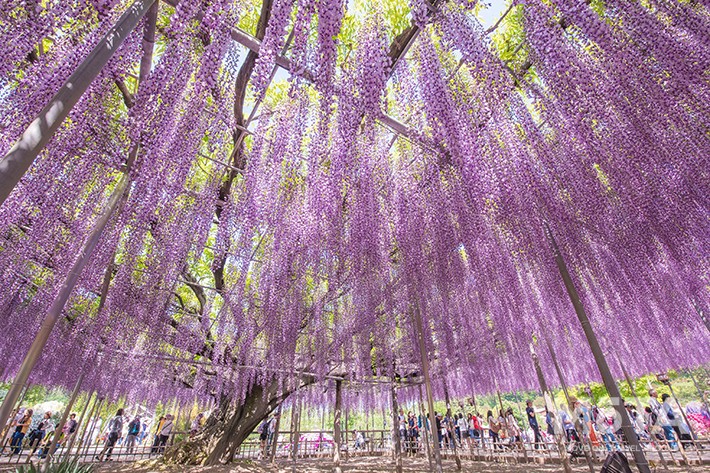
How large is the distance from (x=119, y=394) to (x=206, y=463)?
7455mm

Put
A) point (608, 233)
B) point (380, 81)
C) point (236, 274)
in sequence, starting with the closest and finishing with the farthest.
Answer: point (380, 81) < point (608, 233) < point (236, 274)

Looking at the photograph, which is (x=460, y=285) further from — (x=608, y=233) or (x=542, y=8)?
(x=542, y=8)

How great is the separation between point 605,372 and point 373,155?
13.7ft

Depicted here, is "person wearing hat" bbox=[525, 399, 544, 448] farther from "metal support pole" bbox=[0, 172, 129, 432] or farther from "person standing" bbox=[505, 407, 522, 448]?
"metal support pole" bbox=[0, 172, 129, 432]

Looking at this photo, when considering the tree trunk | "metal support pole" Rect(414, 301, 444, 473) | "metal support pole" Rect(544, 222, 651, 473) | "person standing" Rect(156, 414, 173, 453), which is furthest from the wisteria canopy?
"person standing" Rect(156, 414, 173, 453)

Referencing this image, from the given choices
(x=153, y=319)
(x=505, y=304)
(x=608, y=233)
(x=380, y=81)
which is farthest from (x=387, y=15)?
(x=153, y=319)

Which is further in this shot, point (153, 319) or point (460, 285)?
point (153, 319)

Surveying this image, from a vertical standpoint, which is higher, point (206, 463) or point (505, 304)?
point (505, 304)

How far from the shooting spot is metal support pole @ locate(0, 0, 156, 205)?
168 centimetres

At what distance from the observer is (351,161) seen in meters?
4.30

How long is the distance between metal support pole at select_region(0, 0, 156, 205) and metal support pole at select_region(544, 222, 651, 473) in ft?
16.6

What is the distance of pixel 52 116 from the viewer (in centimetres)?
185

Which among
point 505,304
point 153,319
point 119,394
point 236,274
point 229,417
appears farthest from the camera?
point 119,394

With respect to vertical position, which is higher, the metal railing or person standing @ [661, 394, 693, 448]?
person standing @ [661, 394, 693, 448]
